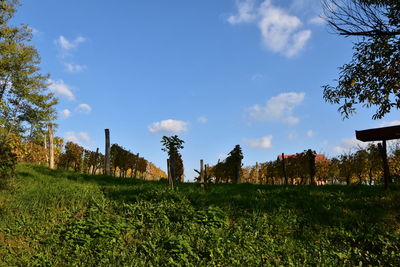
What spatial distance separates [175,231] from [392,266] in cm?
565

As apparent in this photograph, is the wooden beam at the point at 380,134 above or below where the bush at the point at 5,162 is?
above

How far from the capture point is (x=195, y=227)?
8695mm

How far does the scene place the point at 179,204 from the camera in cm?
1073

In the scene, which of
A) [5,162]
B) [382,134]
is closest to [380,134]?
[382,134]

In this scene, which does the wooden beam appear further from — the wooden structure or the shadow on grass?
the shadow on grass

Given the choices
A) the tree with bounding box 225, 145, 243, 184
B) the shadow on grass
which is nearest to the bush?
the shadow on grass

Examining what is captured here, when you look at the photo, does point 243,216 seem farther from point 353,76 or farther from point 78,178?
point 78,178

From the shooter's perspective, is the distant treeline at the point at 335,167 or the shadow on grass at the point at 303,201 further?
the distant treeline at the point at 335,167

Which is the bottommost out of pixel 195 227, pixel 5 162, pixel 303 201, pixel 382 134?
pixel 195 227

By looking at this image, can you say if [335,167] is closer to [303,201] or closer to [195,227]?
[303,201]

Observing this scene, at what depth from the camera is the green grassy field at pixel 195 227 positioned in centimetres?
714

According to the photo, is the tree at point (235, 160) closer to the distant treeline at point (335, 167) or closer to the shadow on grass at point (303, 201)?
the distant treeline at point (335, 167)

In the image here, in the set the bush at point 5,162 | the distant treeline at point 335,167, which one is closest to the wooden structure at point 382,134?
the distant treeline at point 335,167

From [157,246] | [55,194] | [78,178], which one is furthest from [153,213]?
[78,178]
